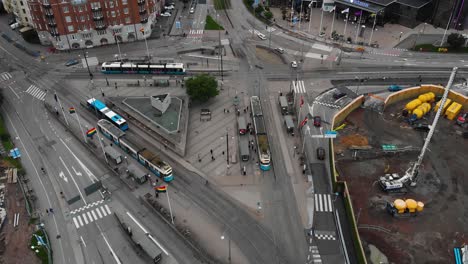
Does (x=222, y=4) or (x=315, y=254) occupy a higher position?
(x=222, y=4)

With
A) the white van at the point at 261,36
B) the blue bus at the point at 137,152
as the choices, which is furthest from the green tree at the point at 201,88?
the white van at the point at 261,36

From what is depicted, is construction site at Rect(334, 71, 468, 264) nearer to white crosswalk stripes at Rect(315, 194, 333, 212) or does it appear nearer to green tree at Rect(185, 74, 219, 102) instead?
white crosswalk stripes at Rect(315, 194, 333, 212)

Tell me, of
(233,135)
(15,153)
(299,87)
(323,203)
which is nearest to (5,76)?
(15,153)

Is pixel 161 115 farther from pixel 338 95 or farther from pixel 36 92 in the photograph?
pixel 338 95

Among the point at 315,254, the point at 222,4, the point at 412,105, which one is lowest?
the point at 315,254

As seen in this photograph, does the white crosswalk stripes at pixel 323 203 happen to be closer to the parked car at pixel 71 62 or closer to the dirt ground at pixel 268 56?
the dirt ground at pixel 268 56

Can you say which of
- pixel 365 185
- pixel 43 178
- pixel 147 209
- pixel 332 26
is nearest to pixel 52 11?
pixel 43 178
